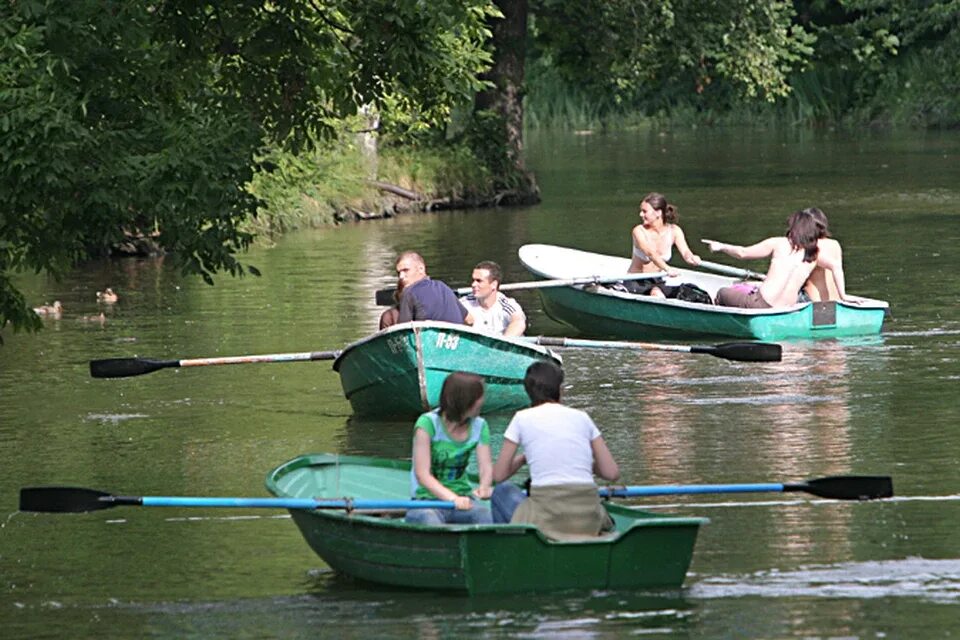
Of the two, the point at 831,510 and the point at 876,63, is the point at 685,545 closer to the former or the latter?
the point at 831,510

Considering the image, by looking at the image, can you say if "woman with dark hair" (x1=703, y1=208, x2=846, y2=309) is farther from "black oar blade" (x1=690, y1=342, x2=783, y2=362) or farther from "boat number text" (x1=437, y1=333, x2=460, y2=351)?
Answer: "boat number text" (x1=437, y1=333, x2=460, y2=351)

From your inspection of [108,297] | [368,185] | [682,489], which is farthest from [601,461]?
[368,185]

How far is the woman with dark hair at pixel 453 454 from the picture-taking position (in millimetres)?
10562

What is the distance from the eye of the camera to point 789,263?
19688mm

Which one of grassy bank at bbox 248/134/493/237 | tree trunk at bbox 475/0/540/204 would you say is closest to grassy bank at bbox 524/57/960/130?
tree trunk at bbox 475/0/540/204

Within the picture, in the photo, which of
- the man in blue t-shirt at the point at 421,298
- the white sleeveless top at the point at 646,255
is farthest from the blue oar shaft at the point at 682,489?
the white sleeveless top at the point at 646,255

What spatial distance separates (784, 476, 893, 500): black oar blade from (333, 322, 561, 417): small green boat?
4718 mm

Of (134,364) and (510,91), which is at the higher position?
(510,91)

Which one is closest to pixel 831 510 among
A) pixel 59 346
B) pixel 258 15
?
pixel 258 15

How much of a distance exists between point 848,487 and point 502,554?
5.81 ft

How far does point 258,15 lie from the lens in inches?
613

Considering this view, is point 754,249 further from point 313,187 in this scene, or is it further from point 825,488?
point 313,187

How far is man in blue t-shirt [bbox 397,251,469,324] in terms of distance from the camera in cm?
1555

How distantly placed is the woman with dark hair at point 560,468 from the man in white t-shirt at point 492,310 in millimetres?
5683
